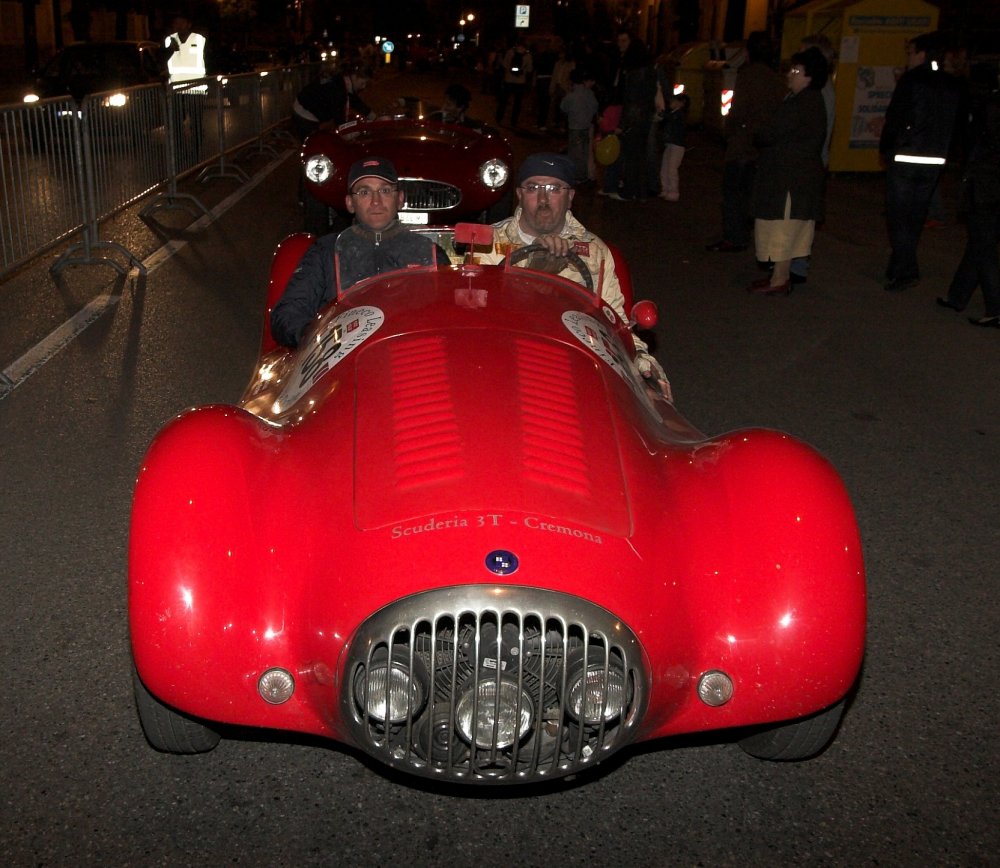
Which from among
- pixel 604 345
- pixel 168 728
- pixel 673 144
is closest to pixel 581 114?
pixel 673 144

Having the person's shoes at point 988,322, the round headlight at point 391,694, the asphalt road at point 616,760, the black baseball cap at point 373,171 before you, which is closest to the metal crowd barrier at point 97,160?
the asphalt road at point 616,760

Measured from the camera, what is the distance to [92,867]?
283 centimetres

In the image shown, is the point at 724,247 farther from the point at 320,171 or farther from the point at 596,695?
the point at 596,695

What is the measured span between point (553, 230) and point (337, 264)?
1.20 m

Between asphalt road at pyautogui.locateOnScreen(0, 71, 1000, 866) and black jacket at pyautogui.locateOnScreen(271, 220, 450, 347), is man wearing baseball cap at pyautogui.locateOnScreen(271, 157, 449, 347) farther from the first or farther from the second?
asphalt road at pyautogui.locateOnScreen(0, 71, 1000, 866)

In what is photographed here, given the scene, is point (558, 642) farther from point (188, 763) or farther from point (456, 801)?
point (188, 763)

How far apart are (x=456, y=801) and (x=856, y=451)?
3647 mm

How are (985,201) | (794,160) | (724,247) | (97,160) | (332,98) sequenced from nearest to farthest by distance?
(985,201) < (794,160) < (97,160) < (724,247) < (332,98)

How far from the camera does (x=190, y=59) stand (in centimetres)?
1727

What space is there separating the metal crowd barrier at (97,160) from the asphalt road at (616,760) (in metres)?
1.03

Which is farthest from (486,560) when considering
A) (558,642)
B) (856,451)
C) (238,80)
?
(238,80)

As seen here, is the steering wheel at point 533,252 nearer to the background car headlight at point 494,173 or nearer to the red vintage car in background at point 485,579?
the red vintage car in background at point 485,579

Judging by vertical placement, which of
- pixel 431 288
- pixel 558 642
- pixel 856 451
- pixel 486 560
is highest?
pixel 431 288

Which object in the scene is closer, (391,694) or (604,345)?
(391,694)
